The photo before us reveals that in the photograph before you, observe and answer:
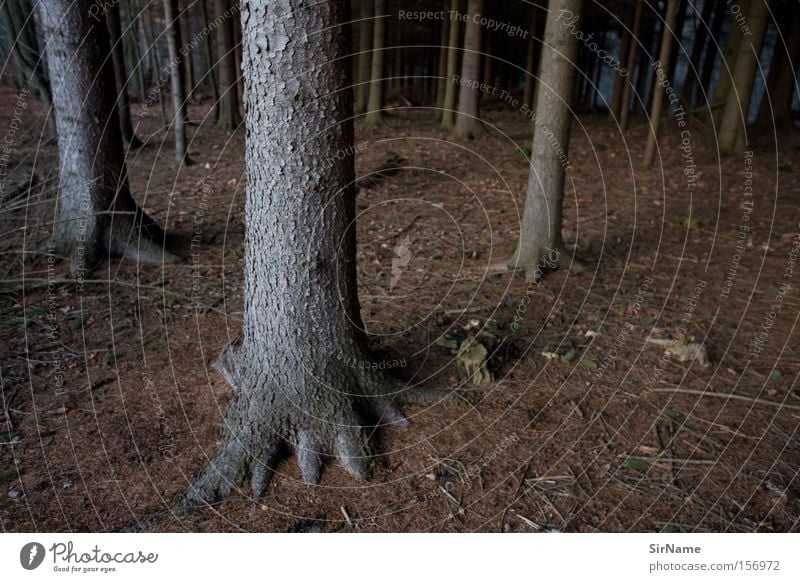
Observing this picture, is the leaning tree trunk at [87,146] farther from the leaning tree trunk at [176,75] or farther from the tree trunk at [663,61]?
the tree trunk at [663,61]

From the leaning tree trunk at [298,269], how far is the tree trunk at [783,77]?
1168cm

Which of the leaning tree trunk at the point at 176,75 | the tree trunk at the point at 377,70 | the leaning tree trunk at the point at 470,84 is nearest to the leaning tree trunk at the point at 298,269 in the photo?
the leaning tree trunk at the point at 176,75

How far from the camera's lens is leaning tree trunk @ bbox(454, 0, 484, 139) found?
9.82m

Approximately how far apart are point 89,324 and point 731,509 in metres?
4.43

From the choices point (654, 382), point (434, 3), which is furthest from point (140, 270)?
point (434, 3)

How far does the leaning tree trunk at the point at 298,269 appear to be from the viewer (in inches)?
107

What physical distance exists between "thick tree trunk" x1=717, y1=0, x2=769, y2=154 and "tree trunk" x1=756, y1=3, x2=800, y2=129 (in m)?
1.41

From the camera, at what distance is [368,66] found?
15.6 metres

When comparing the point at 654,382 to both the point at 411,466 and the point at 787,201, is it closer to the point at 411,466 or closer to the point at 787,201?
the point at 411,466

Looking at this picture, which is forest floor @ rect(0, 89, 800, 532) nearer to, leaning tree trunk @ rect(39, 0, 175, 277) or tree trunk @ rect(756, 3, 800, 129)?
leaning tree trunk @ rect(39, 0, 175, 277)

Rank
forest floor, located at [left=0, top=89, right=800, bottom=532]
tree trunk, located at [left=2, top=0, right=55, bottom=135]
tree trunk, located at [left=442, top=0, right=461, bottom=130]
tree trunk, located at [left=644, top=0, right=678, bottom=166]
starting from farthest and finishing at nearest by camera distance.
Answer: tree trunk, located at [left=442, top=0, right=461, bottom=130], tree trunk, located at [left=644, top=0, right=678, bottom=166], tree trunk, located at [left=2, top=0, right=55, bottom=135], forest floor, located at [left=0, top=89, right=800, bottom=532]

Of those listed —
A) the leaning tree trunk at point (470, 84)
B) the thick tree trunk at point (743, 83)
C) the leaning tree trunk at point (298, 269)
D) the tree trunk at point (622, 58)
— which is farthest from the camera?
the tree trunk at point (622, 58)

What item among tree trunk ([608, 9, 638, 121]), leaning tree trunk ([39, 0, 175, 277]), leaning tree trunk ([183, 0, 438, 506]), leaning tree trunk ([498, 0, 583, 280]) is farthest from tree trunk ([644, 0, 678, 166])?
leaning tree trunk ([39, 0, 175, 277])

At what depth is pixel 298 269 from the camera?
305cm
